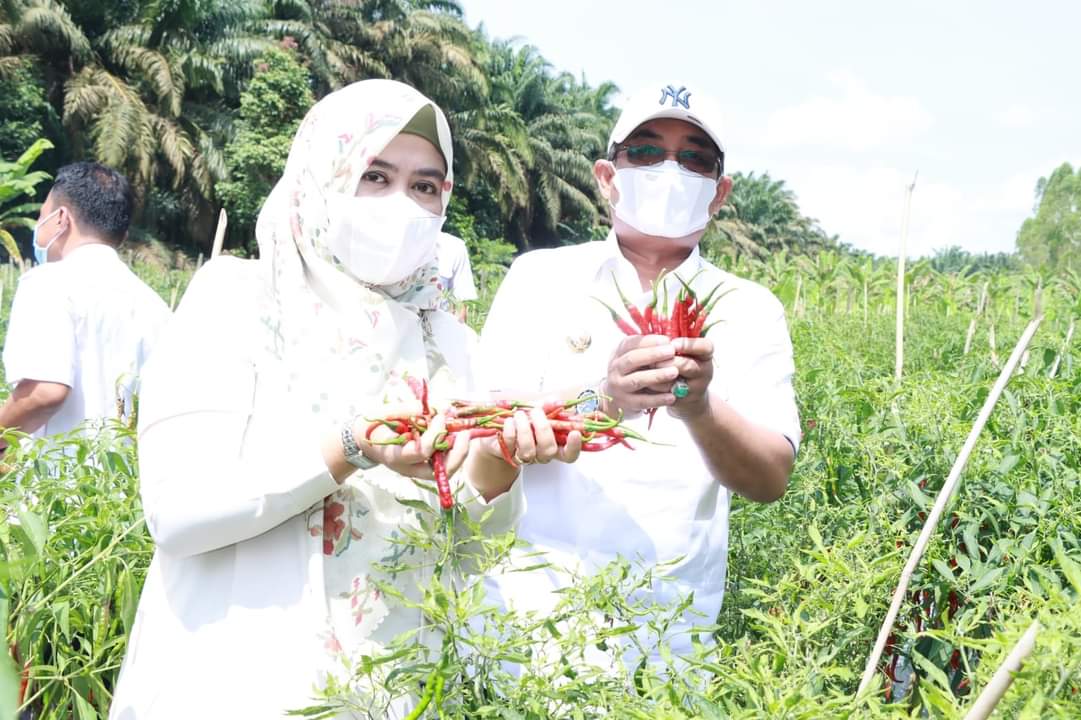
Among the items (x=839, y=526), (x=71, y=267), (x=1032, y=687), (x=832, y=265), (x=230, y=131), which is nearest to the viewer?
(x=1032, y=687)

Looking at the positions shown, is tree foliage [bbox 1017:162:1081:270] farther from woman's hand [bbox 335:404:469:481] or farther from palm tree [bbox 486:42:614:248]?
woman's hand [bbox 335:404:469:481]

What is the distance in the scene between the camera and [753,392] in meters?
2.03

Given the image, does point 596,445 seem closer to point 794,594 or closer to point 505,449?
point 505,449

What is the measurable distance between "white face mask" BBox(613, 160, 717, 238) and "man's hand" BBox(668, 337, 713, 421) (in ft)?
1.81

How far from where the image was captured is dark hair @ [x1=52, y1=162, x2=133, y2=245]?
10.5ft

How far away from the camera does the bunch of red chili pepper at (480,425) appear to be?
1356mm

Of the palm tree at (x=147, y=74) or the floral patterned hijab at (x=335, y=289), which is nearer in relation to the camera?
the floral patterned hijab at (x=335, y=289)

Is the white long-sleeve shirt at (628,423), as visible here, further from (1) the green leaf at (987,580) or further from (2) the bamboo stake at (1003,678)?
(2) the bamboo stake at (1003,678)

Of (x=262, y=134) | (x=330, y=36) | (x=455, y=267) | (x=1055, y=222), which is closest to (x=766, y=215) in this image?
(x=1055, y=222)

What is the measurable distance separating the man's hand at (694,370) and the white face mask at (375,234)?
1.54ft

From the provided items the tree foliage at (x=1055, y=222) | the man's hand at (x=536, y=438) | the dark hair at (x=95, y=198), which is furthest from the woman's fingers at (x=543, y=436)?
the tree foliage at (x=1055, y=222)

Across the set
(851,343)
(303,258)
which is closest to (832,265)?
(851,343)

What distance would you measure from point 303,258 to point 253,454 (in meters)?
0.36

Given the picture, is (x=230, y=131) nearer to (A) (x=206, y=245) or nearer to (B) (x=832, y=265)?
(A) (x=206, y=245)
